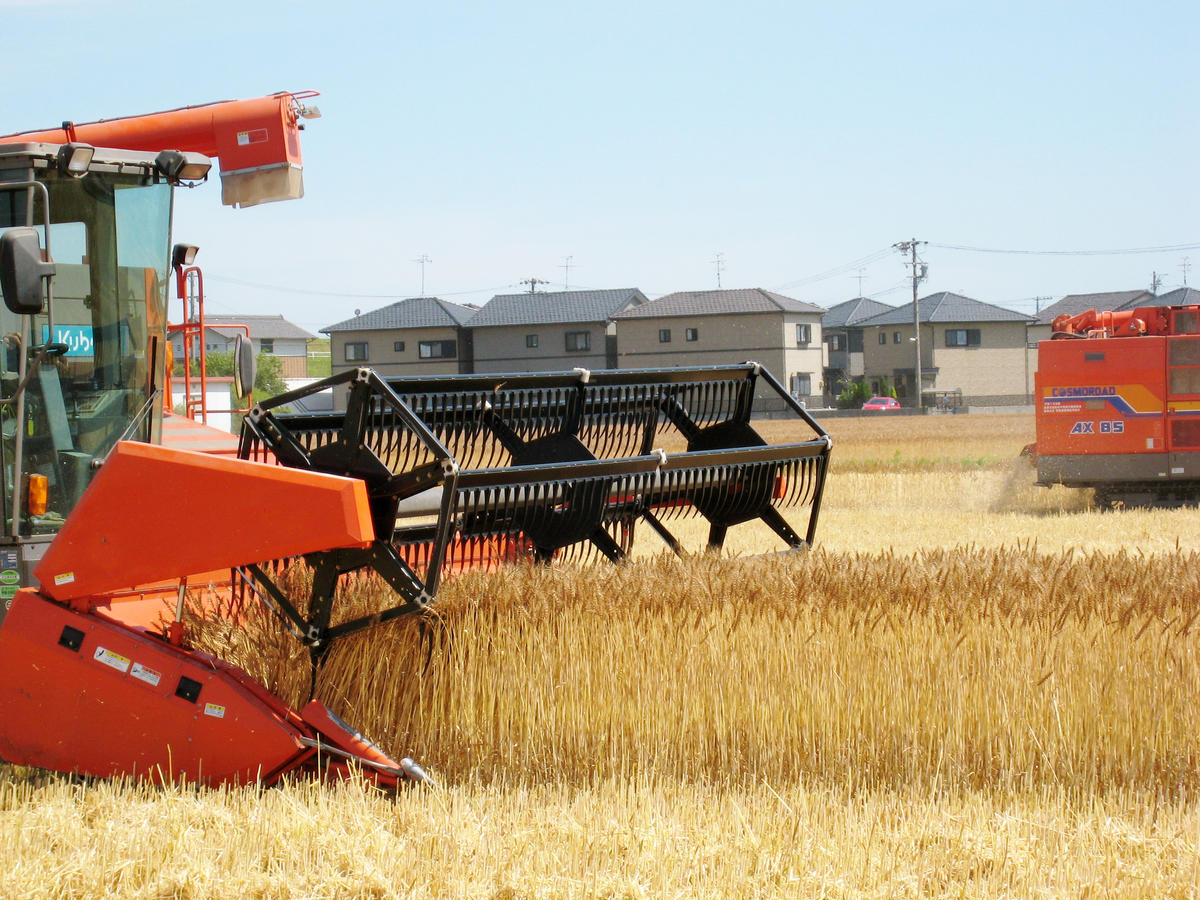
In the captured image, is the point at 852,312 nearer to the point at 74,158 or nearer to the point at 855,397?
the point at 855,397

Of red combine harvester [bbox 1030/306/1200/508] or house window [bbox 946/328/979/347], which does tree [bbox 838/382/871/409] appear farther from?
red combine harvester [bbox 1030/306/1200/508]

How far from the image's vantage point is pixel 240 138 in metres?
6.96

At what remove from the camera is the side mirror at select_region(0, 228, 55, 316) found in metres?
3.98

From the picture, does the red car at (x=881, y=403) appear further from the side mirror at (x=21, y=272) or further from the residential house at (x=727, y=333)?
the side mirror at (x=21, y=272)

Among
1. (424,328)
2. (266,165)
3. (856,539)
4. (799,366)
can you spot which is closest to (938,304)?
(799,366)

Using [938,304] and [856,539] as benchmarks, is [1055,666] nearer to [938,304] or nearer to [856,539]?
[856,539]

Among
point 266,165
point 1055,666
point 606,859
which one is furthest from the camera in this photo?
point 266,165

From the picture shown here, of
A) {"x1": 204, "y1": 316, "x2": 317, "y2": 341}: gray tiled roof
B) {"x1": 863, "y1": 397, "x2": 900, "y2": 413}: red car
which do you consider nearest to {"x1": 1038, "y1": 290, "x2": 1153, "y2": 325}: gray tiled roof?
{"x1": 863, "y1": 397, "x2": 900, "y2": 413}: red car

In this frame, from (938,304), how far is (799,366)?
36.8ft

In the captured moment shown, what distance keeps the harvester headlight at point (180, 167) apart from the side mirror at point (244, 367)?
1.87 meters

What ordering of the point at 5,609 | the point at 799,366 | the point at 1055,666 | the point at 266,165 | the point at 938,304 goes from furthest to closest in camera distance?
the point at 938,304 → the point at 799,366 → the point at 266,165 → the point at 5,609 → the point at 1055,666

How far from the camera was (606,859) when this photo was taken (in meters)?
3.47

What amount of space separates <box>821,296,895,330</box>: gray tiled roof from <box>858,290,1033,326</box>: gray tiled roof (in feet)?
23.2

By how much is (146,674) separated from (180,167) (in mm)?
2190
